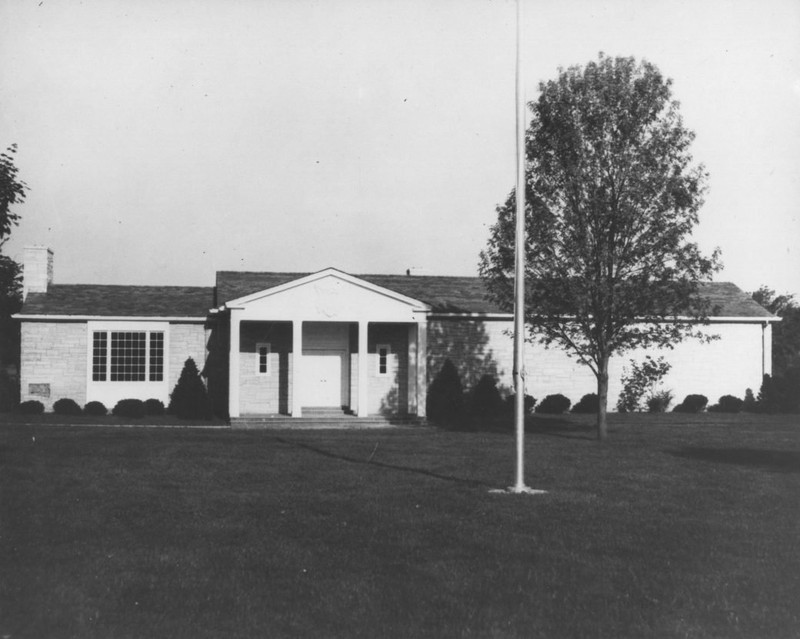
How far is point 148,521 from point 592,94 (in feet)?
46.8

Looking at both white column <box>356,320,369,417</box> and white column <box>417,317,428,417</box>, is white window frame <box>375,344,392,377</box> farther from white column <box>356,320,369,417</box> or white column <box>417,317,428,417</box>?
white column <box>356,320,369,417</box>

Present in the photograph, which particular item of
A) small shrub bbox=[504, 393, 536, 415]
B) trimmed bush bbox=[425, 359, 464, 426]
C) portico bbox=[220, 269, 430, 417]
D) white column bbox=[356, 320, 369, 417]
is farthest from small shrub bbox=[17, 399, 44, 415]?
small shrub bbox=[504, 393, 536, 415]

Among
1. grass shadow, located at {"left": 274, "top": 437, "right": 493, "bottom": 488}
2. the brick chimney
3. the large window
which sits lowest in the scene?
grass shadow, located at {"left": 274, "top": 437, "right": 493, "bottom": 488}

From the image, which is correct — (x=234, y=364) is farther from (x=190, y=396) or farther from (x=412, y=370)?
(x=412, y=370)

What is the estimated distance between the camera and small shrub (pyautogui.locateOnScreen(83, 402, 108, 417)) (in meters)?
27.9

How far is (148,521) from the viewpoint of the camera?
10.5 metres

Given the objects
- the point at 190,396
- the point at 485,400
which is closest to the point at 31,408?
the point at 190,396

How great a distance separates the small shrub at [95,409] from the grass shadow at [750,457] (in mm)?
17923

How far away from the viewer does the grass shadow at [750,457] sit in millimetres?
16188

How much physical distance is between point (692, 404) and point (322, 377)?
1320cm

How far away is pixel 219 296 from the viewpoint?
2883 cm

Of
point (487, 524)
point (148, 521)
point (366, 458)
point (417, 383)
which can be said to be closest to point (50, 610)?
point (148, 521)

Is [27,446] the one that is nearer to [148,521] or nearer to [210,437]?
[210,437]

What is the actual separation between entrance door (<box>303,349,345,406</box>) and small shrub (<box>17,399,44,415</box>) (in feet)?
27.6
